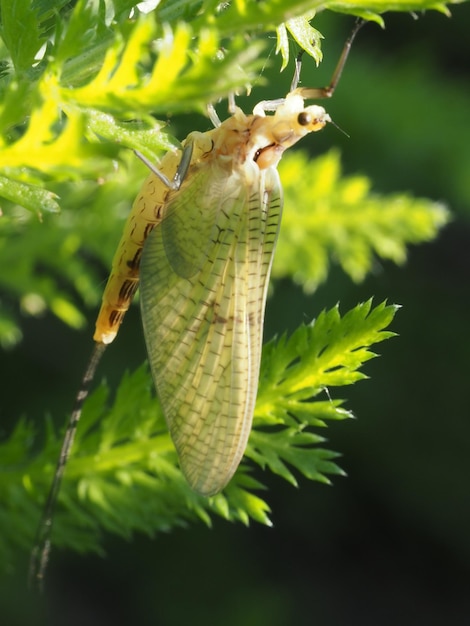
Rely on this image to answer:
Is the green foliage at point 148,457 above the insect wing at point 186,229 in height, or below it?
below

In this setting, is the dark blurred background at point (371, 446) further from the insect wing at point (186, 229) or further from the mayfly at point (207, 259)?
the insect wing at point (186, 229)

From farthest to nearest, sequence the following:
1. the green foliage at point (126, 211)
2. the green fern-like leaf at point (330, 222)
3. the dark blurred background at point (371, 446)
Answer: the dark blurred background at point (371, 446) → the green fern-like leaf at point (330, 222) → the green foliage at point (126, 211)

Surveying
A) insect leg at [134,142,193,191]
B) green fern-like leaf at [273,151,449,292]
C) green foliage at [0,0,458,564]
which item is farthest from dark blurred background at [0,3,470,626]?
insect leg at [134,142,193,191]

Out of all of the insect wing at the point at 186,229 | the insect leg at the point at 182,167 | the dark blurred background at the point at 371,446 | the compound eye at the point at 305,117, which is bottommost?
the dark blurred background at the point at 371,446

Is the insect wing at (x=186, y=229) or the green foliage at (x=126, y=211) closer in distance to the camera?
the green foliage at (x=126, y=211)

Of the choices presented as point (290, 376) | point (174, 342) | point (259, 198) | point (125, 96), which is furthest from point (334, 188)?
point (125, 96)

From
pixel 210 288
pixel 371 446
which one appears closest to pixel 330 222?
pixel 210 288

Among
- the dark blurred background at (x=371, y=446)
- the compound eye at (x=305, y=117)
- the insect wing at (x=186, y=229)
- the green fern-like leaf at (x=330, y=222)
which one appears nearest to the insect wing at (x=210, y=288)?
the insect wing at (x=186, y=229)
